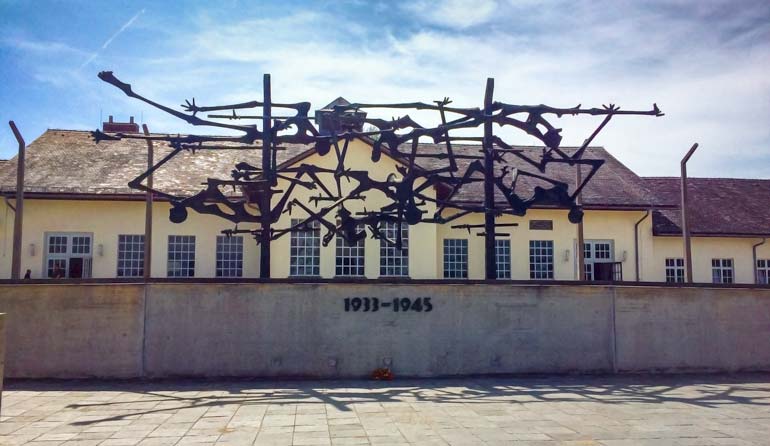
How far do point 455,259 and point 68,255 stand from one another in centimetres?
1298

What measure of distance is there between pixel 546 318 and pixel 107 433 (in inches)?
324

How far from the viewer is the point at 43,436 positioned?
7488 mm

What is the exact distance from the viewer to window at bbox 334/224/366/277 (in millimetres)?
20875

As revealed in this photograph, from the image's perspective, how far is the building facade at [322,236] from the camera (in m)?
20.6

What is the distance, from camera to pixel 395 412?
884 cm

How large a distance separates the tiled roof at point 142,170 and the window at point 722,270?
4.18 meters

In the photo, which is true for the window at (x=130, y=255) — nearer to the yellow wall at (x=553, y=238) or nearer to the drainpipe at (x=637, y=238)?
the yellow wall at (x=553, y=238)

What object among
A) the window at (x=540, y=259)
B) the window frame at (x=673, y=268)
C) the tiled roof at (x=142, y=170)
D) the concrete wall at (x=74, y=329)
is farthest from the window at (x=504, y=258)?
the concrete wall at (x=74, y=329)

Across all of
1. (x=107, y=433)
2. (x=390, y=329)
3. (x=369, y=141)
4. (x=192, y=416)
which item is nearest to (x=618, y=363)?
(x=390, y=329)

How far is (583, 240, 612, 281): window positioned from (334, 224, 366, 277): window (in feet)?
27.7

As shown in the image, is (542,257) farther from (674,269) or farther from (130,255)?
(130,255)

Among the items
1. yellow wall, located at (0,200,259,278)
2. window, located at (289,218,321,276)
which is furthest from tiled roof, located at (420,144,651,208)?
yellow wall, located at (0,200,259,278)

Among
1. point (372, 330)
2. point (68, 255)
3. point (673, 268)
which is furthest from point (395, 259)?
point (673, 268)

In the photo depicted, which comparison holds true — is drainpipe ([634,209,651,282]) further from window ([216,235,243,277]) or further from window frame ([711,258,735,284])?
window ([216,235,243,277])
